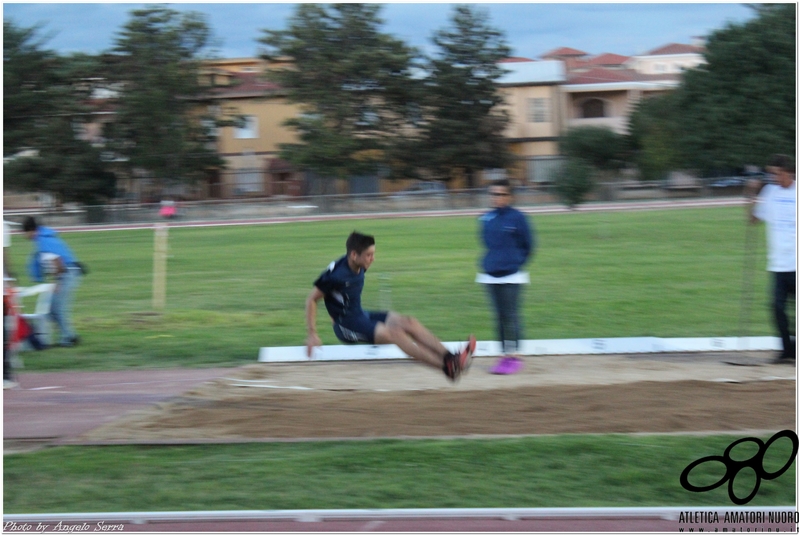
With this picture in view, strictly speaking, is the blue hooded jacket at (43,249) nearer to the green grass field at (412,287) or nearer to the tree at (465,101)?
the green grass field at (412,287)

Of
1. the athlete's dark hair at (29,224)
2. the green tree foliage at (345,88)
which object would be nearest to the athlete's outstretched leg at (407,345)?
the athlete's dark hair at (29,224)

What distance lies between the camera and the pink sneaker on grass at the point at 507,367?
25.5ft

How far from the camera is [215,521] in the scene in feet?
14.4

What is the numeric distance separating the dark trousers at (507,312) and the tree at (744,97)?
27.8m

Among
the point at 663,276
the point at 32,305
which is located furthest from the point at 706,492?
the point at 32,305

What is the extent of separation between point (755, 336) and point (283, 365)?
5.01m

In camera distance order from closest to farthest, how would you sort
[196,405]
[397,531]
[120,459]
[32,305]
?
[397,531]
[120,459]
[196,405]
[32,305]

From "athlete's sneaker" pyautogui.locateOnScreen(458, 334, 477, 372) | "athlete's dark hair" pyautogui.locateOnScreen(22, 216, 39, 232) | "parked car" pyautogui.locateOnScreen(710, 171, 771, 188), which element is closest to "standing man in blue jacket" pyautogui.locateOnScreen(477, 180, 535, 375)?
"athlete's sneaker" pyautogui.locateOnScreen(458, 334, 477, 372)

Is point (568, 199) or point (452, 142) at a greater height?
point (452, 142)

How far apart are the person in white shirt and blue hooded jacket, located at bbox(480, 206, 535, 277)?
6.83ft

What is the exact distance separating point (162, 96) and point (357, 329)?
24.2 m

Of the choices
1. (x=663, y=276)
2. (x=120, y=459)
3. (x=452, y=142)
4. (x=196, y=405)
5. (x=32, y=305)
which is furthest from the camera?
(x=452, y=142)

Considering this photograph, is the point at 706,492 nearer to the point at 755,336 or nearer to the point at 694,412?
the point at 694,412

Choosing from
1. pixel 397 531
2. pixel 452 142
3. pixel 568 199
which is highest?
pixel 452 142
